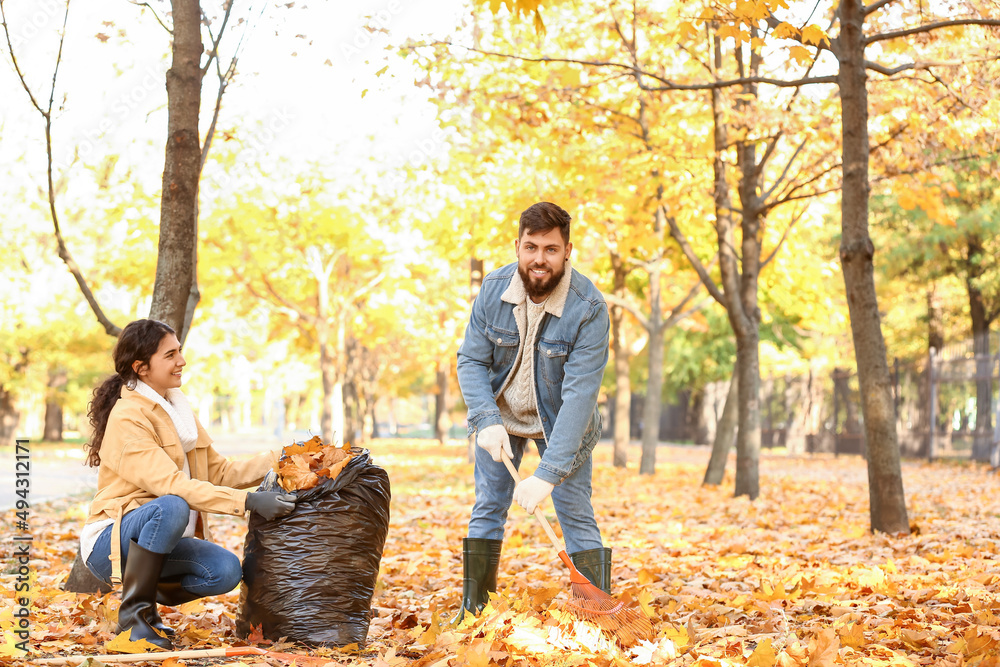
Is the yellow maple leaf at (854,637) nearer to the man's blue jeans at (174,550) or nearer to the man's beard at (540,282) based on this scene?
the man's beard at (540,282)

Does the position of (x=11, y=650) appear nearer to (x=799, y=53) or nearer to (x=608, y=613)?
(x=608, y=613)

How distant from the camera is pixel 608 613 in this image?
3.38 metres

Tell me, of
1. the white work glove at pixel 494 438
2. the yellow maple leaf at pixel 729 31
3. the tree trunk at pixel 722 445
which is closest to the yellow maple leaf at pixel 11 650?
the white work glove at pixel 494 438

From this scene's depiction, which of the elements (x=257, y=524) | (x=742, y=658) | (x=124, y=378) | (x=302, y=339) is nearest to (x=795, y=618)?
(x=742, y=658)

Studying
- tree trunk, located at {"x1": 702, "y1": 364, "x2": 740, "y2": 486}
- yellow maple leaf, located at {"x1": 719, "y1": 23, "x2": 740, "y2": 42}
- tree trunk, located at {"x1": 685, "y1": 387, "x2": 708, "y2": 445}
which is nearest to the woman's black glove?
yellow maple leaf, located at {"x1": 719, "y1": 23, "x2": 740, "y2": 42}

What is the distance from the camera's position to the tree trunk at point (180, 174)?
5.16 m

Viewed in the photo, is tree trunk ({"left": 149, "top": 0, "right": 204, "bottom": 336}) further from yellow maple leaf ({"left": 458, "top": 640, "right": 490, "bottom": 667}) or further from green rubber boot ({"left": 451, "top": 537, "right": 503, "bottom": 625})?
yellow maple leaf ({"left": 458, "top": 640, "right": 490, "bottom": 667})

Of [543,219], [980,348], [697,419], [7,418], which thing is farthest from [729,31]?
[697,419]

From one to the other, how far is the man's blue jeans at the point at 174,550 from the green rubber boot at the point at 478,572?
0.93 meters

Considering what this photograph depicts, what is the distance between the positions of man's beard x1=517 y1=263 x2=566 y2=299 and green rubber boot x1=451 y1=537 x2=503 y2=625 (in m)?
1.07

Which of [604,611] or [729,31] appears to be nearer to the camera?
[604,611]

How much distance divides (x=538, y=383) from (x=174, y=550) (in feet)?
5.17

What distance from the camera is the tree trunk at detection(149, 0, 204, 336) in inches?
203

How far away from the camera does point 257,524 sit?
3682 mm
